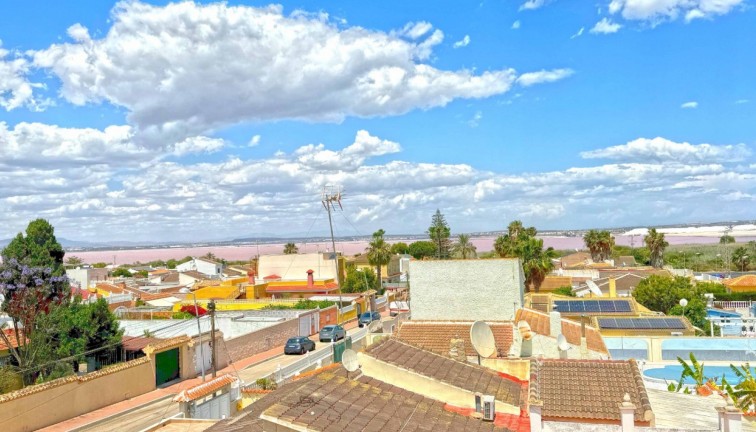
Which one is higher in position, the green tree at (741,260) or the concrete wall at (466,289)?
the concrete wall at (466,289)

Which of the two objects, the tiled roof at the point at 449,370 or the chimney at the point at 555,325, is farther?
the chimney at the point at 555,325

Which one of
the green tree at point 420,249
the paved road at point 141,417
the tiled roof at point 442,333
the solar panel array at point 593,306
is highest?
the green tree at point 420,249

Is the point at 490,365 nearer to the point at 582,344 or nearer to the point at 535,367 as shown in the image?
the point at 535,367

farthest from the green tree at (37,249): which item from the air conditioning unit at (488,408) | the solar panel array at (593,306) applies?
the air conditioning unit at (488,408)

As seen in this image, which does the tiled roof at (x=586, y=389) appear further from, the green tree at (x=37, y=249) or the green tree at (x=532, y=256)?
the green tree at (x=532, y=256)

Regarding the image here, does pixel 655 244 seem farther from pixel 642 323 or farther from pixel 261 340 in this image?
pixel 261 340

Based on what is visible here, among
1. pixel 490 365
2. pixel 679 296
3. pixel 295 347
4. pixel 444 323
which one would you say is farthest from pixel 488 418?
pixel 679 296

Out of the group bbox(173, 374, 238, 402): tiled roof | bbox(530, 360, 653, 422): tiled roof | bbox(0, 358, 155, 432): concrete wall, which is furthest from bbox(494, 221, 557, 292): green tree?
bbox(173, 374, 238, 402): tiled roof

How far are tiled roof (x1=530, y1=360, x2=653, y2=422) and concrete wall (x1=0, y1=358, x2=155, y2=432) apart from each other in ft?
64.1

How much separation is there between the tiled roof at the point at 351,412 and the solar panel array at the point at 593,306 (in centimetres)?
2903

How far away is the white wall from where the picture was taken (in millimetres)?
76750

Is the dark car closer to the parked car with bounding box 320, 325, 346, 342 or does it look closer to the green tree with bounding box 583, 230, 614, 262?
the parked car with bounding box 320, 325, 346, 342

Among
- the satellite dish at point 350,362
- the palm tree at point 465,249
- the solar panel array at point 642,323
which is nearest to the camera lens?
the satellite dish at point 350,362

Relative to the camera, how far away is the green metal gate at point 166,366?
107 ft
